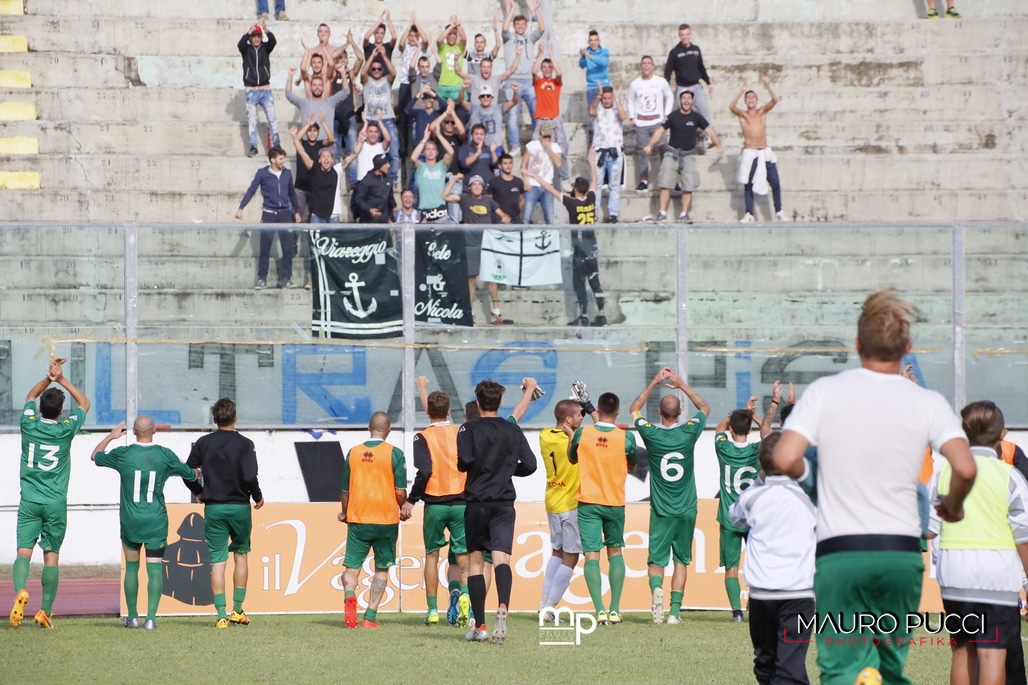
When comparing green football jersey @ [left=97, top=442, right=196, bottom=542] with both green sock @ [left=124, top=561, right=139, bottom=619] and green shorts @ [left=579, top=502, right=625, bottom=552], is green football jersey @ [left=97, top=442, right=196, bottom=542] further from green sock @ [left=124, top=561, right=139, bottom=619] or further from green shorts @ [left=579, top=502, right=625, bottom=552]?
green shorts @ [left=579, top=502, right=625, bottom=552]

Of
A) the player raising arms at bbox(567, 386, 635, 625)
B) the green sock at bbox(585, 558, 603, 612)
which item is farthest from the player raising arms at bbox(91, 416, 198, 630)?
the green sock at bbox(585, 558, 603, 612)

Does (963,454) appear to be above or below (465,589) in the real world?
above

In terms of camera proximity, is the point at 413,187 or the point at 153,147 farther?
the point at 153,147

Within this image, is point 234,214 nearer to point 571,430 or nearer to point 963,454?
point 571,430

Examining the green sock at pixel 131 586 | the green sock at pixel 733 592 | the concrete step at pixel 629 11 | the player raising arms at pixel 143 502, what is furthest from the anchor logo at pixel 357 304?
the concrete step at pixel 629 11

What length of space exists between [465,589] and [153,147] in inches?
525

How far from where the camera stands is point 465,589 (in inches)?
488

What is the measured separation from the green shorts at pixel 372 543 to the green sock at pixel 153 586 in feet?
5.54

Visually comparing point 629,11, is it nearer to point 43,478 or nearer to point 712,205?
point 712,205

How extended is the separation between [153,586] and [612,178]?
1117cm

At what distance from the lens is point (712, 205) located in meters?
22.6

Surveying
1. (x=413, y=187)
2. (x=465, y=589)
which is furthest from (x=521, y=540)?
(x=413, y=187)

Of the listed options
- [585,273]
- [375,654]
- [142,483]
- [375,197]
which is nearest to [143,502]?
[142,483]

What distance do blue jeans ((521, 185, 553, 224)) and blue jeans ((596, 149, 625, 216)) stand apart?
1121 mm
